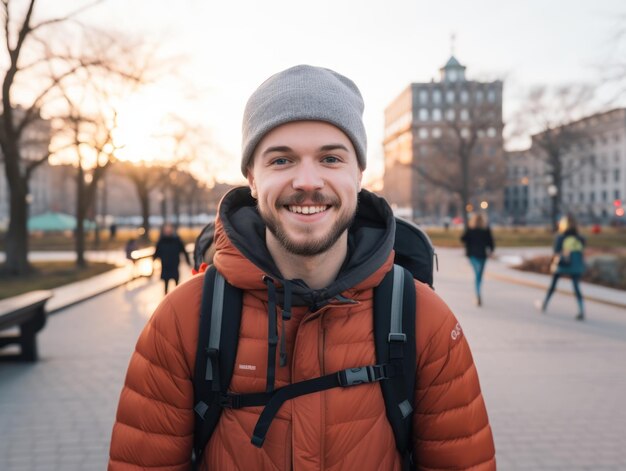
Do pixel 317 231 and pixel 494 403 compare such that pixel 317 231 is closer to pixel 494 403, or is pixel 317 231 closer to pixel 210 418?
pixel 210 418

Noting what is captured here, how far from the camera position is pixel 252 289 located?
1.81m

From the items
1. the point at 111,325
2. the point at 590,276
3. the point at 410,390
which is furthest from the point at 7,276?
the point at 410,390

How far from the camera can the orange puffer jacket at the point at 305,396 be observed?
1.74m

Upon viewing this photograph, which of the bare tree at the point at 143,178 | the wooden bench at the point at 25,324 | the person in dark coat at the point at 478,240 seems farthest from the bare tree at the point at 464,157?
the wooden bench at the point at 25,324

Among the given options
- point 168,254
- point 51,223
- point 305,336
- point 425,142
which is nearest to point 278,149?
point 305,336

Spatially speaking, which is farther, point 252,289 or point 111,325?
point 111,325

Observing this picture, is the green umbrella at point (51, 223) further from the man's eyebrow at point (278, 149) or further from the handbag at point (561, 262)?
the man's eyebrow at point (278, 149)

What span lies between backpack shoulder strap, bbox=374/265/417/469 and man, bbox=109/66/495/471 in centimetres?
3

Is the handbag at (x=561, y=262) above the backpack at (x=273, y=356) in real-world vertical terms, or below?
below

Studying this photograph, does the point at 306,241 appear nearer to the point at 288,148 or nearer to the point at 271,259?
the point at 271,259

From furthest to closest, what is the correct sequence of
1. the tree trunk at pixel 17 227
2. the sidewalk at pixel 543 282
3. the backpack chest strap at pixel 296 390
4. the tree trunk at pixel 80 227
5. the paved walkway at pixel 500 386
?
the tree trunk at pixel 80 227 → the tree trunk at pixel 17 227 → the sidewalk at pixel 543 282 → the paved walkway at pixel 500 386 → the backpack chest strap at pixel 296 390

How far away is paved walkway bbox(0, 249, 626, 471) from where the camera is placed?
4.64 metres

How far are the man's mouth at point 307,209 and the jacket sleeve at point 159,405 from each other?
1.73 feet

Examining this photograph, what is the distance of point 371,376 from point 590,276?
53.3ft
